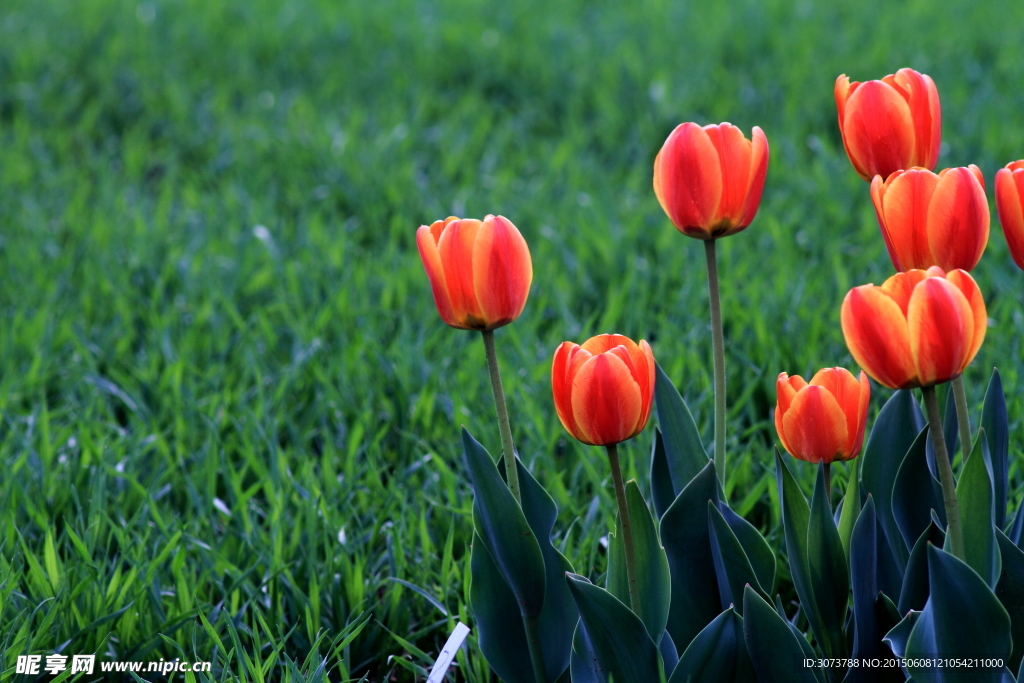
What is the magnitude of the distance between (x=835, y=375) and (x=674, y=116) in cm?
255

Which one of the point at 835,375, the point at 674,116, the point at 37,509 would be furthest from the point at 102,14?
the point at 835,375

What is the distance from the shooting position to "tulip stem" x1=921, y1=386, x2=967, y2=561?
2.55 feet

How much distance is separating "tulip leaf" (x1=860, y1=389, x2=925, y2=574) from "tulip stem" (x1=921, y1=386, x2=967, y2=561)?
21 cm

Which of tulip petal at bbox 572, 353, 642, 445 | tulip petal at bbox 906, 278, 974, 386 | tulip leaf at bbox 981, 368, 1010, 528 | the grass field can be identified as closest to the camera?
tulip petal at bbox 906, 278, 974, 386

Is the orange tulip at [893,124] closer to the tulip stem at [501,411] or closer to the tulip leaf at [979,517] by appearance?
the tulip leaf at [979,517]

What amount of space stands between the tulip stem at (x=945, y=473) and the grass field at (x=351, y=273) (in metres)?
0.58

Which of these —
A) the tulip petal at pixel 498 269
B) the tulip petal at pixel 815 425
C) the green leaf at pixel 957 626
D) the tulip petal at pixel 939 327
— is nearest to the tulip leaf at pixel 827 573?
the tulip petal at pixel 815 425

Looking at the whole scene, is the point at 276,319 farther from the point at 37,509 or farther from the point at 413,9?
the point at 413,9

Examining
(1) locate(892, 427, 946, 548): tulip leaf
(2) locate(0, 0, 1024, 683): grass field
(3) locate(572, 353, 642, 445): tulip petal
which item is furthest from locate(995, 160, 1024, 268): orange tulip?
(2) locate(0, 0, 1024, 683): grass field

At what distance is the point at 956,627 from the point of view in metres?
0.85

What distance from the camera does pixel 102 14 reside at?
A: 14.6ft

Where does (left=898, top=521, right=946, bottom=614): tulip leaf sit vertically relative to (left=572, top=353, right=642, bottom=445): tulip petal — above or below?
below

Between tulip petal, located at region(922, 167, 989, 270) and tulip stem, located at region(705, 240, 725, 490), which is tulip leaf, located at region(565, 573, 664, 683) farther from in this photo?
tulip petal, located at region(922, 167, 989, 270)

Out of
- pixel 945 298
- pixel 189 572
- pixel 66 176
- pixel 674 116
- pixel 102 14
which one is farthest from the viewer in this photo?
pixel 102 14
